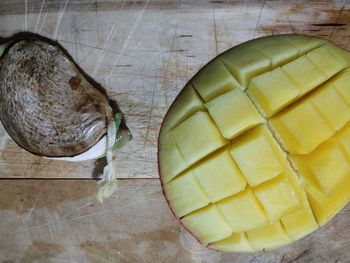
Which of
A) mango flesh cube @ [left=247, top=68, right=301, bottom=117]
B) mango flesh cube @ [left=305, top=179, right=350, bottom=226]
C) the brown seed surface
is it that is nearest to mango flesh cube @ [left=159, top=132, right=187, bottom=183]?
the brown seed surface

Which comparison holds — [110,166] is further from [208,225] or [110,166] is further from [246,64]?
[246,64]

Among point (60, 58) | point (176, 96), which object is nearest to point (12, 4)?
point (60, 58)

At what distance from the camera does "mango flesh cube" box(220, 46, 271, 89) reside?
1.74 m

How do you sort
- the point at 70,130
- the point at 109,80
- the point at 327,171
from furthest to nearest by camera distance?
the point at 109,80 → the point at 70,130 → the point at 327,171

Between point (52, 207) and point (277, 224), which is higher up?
point (277, 224)

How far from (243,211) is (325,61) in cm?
59

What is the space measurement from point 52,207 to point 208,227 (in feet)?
2.18

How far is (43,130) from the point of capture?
188 centimetres

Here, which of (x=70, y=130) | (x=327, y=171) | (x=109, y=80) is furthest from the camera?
(x=109, y=80)

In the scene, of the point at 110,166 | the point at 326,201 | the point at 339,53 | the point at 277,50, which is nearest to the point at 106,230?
the point at 110,166

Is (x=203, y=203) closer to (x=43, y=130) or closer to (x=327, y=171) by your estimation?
(x=327, y=171)

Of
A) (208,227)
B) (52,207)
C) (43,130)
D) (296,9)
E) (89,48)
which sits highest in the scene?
(296,9)

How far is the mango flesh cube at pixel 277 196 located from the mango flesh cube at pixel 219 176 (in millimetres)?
69

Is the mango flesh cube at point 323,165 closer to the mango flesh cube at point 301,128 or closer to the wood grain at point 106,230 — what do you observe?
the mango flesh cube at point 301,128
